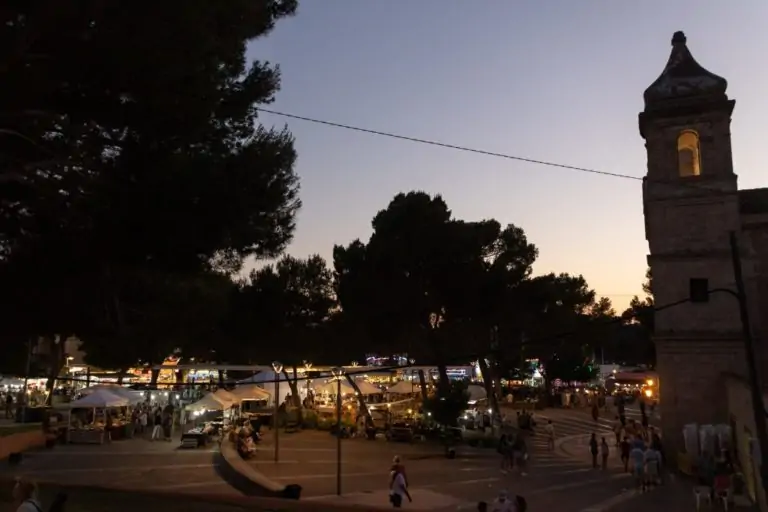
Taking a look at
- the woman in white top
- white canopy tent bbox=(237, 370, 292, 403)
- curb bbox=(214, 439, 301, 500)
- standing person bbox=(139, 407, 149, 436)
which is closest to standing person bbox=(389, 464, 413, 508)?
the woman in white top

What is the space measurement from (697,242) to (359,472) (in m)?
13.8

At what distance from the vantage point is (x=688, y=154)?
79.4ft

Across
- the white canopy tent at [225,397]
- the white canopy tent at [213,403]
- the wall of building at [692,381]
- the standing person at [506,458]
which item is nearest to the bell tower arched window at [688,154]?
the wall of building at [692,381]

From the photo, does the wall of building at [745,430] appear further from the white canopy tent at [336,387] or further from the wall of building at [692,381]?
the white canopy tent at [336,387]

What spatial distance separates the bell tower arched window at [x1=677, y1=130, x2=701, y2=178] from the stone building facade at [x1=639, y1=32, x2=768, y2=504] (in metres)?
0.04

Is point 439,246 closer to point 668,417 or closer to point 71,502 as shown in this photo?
point 668,417

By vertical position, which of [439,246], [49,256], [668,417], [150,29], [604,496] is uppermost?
[439,246]

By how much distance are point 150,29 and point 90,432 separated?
68.0 ft

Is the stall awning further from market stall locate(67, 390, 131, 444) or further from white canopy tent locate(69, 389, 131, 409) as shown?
white canopy tent locate(69, 389, 131, 409)

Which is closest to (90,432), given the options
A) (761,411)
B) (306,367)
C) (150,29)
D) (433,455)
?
(433,455)

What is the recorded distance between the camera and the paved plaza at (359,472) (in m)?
16.8

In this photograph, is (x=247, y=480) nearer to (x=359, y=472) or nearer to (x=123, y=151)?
(x=359, y=472)

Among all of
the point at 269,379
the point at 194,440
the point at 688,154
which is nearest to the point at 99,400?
the point at 194,440

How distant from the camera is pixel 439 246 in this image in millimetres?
38000
